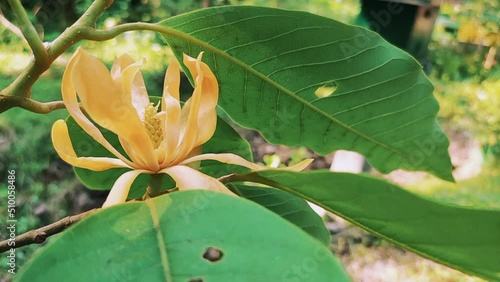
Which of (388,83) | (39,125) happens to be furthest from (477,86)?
(388,83)

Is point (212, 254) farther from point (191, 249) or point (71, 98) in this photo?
point (71, 98)

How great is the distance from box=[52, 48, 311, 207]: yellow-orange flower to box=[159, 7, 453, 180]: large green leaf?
7 cm

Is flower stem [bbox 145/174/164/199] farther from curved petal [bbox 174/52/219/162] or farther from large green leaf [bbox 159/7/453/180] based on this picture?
large green leaf [bbox 159/7/453/180]

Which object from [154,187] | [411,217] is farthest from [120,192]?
[411,217]

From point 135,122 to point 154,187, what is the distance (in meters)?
0.04

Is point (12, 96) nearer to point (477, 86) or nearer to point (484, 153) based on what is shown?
point (484, 153)

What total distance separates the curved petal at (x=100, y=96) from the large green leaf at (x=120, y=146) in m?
0.15

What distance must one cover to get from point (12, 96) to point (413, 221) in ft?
0.80

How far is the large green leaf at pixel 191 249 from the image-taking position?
239mm

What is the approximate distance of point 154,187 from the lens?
0.37m

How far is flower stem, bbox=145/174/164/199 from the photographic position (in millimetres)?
356

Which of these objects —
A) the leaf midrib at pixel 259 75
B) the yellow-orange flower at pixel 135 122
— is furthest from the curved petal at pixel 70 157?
the leaf midrib at pixel 259 75

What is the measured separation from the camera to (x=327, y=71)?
1.61 feet

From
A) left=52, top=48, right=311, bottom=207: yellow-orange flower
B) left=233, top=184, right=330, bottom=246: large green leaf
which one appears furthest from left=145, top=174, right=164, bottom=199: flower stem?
left=233, top=184, right=330, bottom=246: large green leaf
